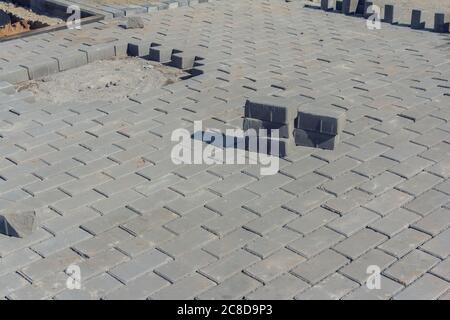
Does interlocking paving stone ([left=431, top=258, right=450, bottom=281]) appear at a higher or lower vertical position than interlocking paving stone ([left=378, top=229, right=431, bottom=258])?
lower

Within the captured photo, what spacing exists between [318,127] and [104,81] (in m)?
2.92

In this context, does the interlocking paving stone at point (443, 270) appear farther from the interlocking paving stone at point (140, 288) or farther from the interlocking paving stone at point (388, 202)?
the interlocking paving stone at point (140, 288)

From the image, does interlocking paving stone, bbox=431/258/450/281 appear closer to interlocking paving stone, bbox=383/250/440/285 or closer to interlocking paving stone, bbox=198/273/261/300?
interlocking paving stone, bbox=383/250/440/285

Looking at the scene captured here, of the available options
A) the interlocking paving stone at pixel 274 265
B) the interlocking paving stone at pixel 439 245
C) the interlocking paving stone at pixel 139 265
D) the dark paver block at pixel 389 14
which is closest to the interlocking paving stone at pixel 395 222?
the interlocking paving stone at pixel 439 245

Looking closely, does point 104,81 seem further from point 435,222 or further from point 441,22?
point 441,22

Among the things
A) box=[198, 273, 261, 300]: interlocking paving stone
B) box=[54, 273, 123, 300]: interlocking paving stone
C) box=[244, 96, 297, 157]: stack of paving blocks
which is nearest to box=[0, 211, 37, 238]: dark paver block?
box=[54, 273, 123, 300]: interlocking paving stone

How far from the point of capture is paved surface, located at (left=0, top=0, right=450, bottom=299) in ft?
12.2

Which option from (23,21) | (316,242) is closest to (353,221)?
(316,242)

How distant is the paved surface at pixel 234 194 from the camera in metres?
3.71

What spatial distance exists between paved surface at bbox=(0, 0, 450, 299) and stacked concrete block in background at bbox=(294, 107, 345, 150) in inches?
4.6

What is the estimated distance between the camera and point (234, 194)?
4.62 meters
